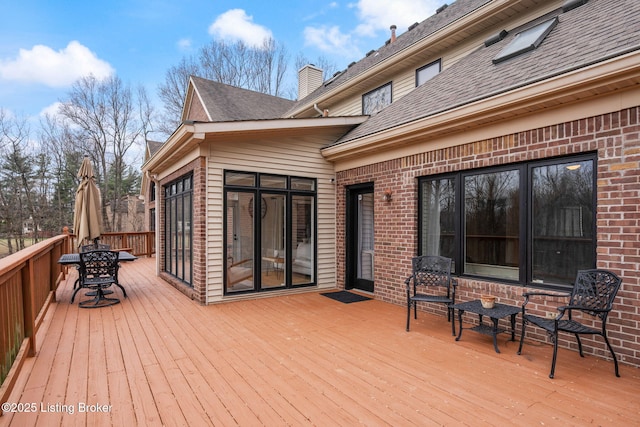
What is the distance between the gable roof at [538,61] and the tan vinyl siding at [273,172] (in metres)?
0.96

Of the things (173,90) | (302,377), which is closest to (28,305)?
(302,377)

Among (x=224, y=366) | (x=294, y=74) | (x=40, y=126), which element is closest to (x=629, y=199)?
(x=224, y=366)

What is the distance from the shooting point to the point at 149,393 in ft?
9.43

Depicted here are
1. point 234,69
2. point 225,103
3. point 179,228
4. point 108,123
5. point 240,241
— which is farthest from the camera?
point 234,69

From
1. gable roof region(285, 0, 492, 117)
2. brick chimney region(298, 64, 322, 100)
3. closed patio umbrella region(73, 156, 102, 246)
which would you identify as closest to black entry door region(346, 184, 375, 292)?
gable roof region(285, 0, 492, 117)

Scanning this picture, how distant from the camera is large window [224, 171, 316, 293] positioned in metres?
6.15

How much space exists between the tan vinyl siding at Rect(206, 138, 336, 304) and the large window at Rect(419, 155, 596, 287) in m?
2.17

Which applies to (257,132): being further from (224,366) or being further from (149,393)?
(149,393)

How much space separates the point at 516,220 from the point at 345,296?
3242 mm

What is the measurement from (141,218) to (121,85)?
9009 mm

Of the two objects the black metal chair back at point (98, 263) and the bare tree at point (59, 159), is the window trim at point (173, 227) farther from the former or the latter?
the bare tree at point (59, 159)

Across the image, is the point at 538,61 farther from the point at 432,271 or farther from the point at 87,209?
the point at 87,209

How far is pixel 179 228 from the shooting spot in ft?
24.3

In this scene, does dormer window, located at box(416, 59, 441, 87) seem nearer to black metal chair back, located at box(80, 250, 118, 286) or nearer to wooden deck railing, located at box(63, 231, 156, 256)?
black metal chair back, located at box(80, 250, 118, 286)
